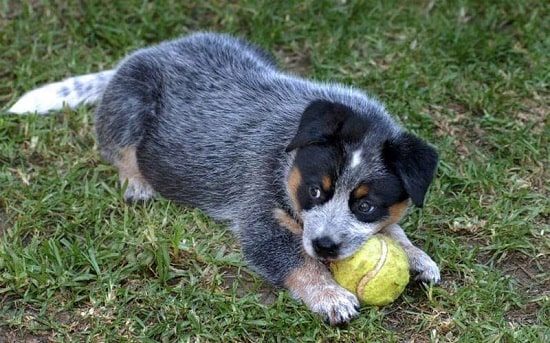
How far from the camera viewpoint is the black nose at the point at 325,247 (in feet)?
17.7

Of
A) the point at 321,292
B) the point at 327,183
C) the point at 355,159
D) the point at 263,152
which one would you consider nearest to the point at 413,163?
the point at 355,159

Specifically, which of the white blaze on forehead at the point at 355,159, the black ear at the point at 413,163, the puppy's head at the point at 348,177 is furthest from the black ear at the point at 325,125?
the black ear at the point at 413,163

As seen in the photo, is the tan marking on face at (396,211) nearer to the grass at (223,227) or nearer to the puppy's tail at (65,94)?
the grass at (223,227)

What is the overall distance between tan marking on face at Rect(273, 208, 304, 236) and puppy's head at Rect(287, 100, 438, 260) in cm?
22

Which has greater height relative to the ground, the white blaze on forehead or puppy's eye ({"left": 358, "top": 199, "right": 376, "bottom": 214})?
the white blaze on forehead

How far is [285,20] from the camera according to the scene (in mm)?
8594

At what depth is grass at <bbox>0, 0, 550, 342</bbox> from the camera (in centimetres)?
549

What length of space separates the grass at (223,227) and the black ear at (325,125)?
955mm

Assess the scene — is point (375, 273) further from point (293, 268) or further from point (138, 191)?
point (138, 191)

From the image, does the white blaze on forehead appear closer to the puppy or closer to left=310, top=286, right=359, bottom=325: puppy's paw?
the puppy

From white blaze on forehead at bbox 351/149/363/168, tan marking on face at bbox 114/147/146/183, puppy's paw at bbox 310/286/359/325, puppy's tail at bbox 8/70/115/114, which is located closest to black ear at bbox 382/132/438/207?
white blaze on forehead at bbox 351/149/363/168

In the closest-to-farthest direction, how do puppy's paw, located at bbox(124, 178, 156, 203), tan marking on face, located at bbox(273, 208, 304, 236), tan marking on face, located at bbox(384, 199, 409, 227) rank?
tan marking on face, located at bbox(384, 199, 409, 227), tan marking on face, located at bbox(273, 208, 304, 236), puppy's paw, located at bbox(124, 178, 156, 203)

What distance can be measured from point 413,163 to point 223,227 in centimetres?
154

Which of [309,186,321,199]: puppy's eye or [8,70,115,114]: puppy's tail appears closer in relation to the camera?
[309,186,321,199]: puppy's eye
